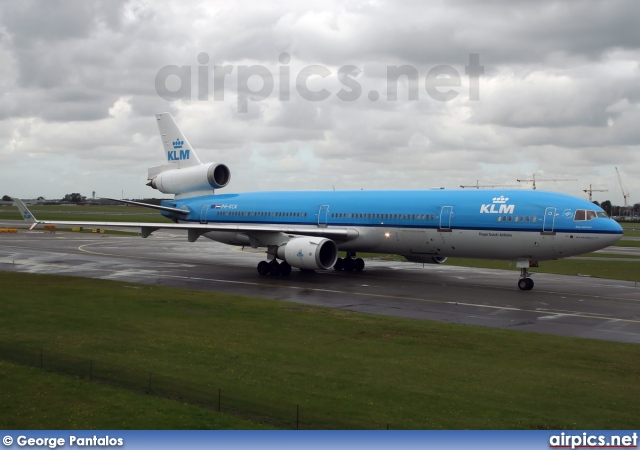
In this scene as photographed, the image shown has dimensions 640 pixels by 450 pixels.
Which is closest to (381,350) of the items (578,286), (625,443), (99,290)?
(625,443)

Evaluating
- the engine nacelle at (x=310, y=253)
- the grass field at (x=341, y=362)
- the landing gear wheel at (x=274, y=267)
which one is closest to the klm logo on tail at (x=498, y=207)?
the engine nacelle at (x=310, y=253)

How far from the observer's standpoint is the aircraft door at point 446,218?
1331 inches

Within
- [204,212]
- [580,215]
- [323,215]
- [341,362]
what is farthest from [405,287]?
[204,212]

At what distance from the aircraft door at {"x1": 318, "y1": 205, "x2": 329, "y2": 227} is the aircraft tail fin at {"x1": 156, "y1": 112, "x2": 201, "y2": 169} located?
39.1 feet

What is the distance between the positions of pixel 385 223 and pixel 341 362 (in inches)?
778

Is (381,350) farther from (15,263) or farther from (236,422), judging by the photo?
(15,263)

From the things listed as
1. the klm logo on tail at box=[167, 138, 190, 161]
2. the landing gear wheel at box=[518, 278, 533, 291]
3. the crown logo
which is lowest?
the landing gear wheel at box=[518, 278, 533, 291]

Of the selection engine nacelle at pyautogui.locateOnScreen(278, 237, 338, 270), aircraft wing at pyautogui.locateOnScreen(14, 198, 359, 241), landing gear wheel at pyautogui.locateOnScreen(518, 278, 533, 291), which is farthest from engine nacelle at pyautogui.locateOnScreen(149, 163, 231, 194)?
landing gear wheel at pyautogui.locateOnScreen(518, 278, 533, 291)

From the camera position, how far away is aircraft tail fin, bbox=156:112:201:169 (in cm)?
4684

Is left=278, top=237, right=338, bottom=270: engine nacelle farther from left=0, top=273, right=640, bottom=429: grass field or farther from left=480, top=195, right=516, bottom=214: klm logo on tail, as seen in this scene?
left=480, top=195, right=516, bottom=214: klm logo on tail

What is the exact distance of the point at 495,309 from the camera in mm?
26516

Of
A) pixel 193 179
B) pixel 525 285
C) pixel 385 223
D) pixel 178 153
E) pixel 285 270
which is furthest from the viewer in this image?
pixel 178 153

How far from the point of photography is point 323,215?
3947 cm

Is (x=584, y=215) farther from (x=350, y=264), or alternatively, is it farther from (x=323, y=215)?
(x=323, y=215)
